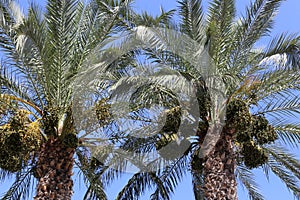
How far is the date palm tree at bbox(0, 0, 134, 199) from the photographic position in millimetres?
10672

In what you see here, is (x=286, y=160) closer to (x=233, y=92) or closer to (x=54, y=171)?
(x=233, y=92)

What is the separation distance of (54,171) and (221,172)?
11.5ft

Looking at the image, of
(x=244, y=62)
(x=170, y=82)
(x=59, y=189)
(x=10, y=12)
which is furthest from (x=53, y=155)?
(x=244, y=62)

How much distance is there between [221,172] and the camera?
→ 439 inches

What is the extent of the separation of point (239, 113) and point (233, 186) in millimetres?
1594

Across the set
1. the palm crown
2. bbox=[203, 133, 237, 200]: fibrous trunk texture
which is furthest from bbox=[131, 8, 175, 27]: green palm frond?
bbox=[203, 133, 237, 200]: fibrous trunk texture

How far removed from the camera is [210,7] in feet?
41.9

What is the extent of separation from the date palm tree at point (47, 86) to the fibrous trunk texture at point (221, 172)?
104 inches

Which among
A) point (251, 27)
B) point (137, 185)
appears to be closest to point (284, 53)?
point (251, 27)

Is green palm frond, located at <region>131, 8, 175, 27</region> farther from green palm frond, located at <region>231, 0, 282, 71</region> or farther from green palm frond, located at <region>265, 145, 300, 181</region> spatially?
green palm frond, located at <region>265, 145, 300, 181</region>

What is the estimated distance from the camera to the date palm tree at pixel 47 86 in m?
10.7

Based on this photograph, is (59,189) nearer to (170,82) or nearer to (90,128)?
(90,128)

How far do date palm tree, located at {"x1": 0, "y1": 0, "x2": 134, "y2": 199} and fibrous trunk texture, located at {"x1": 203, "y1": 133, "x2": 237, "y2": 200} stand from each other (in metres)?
2.64

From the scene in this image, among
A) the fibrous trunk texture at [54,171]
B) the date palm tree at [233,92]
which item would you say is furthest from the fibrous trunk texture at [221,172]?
the fibrous trunk texture at [54,171]
